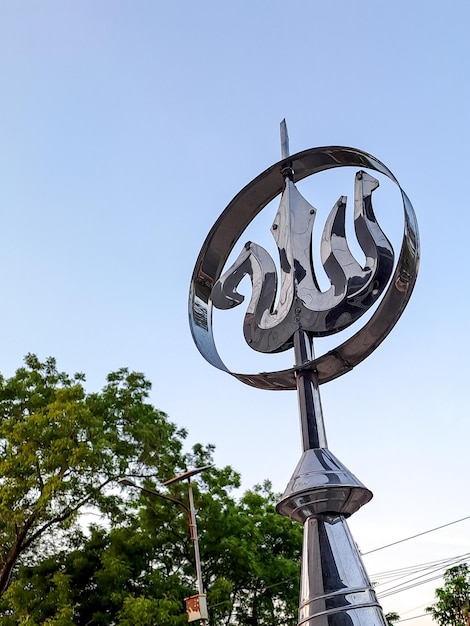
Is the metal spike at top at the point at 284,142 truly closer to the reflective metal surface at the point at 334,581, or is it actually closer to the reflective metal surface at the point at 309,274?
the reflective metal surface at the point at 309,274

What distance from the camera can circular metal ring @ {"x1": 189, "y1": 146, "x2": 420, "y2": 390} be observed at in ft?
9.14

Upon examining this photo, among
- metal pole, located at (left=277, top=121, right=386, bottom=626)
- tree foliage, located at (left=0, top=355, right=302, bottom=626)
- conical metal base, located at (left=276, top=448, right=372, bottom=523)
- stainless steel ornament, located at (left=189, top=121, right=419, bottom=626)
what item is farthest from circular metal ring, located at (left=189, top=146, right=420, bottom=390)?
tree foliage, located at (left=0, top=355, right=302, bottom=626)

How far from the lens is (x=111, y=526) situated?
33.4ft

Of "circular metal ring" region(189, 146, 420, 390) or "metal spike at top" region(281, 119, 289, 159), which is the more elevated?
"metal spike at top" region(281, 119, 289, 159)

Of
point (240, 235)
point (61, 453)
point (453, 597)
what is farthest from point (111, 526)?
point (453, 597)

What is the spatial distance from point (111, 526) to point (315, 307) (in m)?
8.43

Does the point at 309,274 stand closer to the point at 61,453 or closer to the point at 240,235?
the point at 240,235

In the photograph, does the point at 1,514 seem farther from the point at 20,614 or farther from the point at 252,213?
the point at 252,213

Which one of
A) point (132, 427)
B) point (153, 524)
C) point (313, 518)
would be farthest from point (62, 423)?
point (313, 518)

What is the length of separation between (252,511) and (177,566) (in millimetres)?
2263

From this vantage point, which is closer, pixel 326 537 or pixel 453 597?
pixel 326 537

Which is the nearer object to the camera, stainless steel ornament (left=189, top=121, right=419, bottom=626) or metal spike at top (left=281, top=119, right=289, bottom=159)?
stainless steel ornament (left=189, top=121, right=419, bottom=626)

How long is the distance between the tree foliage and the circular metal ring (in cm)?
649

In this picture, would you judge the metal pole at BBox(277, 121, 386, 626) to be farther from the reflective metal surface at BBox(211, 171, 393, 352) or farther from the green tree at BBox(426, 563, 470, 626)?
the green tree at BBox(426, 563, 470, 626)
